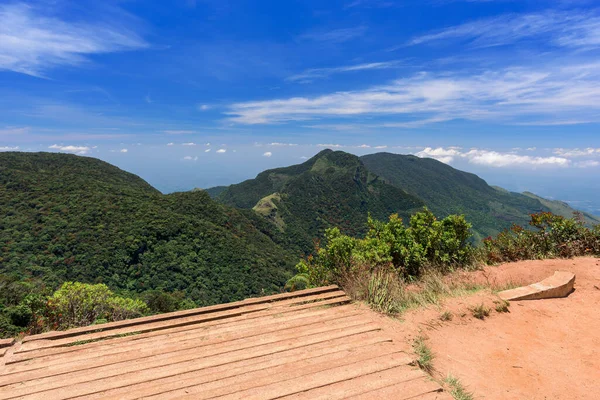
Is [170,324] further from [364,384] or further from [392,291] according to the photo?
[392,291]

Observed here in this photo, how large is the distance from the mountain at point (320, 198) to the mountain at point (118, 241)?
108 feet

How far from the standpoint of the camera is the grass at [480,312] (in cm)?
450

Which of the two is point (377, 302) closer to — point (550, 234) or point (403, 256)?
point (403, 256)

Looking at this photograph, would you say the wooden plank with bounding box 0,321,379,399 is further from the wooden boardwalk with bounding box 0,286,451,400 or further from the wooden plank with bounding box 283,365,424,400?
the wooden plank with bounding box 283,365,424,400

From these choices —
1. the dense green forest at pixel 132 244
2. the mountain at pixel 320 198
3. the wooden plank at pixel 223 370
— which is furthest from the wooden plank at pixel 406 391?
Result: the mountain at pixel 320 198

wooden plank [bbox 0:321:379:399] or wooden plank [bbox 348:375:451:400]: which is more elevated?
wooden plank [bbox 0:321:379:399]

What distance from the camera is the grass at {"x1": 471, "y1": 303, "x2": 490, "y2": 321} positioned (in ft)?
14.8

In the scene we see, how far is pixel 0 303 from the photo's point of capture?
20.9ft

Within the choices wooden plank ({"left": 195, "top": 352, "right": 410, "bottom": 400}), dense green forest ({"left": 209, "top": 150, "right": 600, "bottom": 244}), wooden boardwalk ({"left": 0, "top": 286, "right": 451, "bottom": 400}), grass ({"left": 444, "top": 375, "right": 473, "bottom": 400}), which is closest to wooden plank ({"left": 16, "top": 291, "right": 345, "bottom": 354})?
wooden boardwalk ({"left": 0, "top": 286, "right": 451, "bottom": 400})

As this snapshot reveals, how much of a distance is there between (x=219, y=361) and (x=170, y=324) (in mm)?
1064

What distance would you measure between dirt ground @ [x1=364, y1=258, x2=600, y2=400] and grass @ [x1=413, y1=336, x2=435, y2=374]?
0.25ft

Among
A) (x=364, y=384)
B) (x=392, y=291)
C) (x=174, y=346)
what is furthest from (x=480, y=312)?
(x=174, y=346)

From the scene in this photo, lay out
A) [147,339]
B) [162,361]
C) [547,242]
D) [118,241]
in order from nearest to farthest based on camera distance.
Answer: [162,361], [147,339], [547,242], [118,241]

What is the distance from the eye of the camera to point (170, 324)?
3.66 m
